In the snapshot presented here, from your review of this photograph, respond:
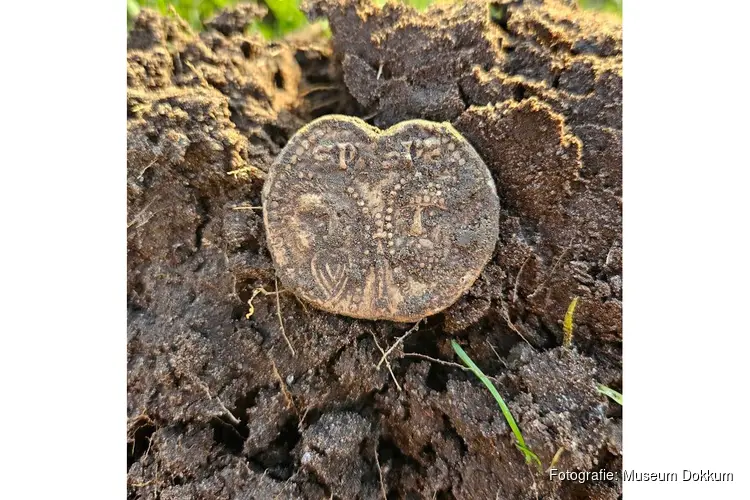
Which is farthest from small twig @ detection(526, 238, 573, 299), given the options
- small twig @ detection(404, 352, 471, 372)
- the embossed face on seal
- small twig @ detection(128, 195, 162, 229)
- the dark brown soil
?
small twig @ detection(128, 195, 162, 229)

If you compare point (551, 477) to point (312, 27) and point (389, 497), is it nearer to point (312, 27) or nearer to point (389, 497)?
point (389, 497)

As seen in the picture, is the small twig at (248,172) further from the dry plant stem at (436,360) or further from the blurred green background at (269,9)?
the dry plant stem at (436,360)

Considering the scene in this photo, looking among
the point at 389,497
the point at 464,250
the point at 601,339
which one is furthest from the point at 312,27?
the point at 389,497

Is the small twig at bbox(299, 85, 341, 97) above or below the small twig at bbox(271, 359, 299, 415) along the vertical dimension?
above

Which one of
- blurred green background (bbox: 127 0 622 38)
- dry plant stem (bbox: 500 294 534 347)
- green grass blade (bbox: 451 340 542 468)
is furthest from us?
blurred green background (bbox: 127 0 622 38)

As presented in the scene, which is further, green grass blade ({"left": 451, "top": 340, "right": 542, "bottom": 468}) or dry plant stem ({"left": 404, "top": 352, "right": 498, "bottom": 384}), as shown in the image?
dry plant stem ({"left": 404, "top": 352, "right": 498, "bottom": 384})

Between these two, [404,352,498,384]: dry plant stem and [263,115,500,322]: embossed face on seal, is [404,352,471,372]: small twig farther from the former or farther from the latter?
[263,115,500,322]: embossed face on seal
